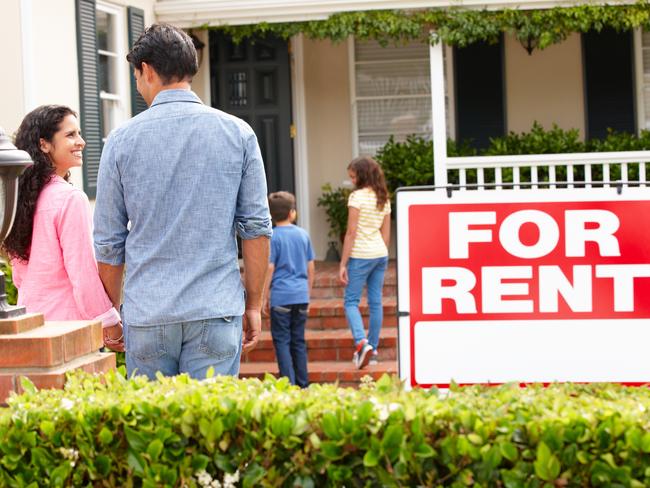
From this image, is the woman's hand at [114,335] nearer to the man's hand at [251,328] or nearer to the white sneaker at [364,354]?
the man's hand at [251,328]

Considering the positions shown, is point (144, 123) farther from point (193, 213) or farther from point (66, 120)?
point (66, 120)

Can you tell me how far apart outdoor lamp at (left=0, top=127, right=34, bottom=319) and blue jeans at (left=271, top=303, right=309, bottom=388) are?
16.1 ft

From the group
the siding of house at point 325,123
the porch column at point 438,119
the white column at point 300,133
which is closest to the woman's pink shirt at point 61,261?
the porch column at point 438,119

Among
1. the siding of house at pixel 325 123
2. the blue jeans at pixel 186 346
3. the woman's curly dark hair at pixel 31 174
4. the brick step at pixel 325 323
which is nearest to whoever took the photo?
the blue jeans at pixel 186 346

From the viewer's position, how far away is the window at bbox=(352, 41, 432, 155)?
13258 millimetres

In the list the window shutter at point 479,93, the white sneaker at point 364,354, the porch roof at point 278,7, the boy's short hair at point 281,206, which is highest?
the porch roof at point 278,7

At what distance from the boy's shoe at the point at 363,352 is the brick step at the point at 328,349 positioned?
503 millimetres

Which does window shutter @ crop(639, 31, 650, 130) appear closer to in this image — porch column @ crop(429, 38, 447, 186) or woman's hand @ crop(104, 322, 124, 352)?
porch column @ crop(429, 38, 447, 186)

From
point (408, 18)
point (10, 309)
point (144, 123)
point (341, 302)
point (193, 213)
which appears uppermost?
point (408, 18)

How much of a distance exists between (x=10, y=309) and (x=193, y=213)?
677 millimetres

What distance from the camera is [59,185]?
4.60 metres

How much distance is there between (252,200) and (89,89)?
246 inches

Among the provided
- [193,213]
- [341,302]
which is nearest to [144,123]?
[193,213]

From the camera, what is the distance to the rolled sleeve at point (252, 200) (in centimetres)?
408
